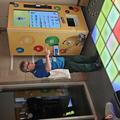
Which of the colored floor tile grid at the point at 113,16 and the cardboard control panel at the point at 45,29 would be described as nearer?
the colored floor tile grid at the point at 113,16

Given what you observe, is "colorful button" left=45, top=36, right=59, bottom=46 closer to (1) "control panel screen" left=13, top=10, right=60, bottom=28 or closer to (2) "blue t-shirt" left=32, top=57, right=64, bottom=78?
(1) "control panel screen" left=13, top=10, right=60, bottom=28

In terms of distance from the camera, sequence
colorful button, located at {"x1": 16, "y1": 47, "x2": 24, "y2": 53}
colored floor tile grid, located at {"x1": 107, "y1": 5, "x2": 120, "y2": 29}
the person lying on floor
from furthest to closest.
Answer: colorful button, located at {"x1": 16, "y1": 47, "x2": 24, "y2": 53} < the person lying on floor < colored floor tile grid, located at {"x1": 107, "y1": 5, "x2": 120, "y2": 29}

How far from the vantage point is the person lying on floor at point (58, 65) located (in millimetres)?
2374

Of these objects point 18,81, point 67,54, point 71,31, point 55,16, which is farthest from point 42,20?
point 18,81

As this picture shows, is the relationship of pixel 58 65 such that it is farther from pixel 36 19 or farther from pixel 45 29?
pixel 36 19

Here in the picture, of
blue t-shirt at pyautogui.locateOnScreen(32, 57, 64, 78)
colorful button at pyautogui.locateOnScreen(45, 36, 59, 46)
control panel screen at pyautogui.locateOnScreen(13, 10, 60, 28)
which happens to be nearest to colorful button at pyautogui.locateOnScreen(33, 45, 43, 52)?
colorful button at pyautogui.locateOnScreen(45, 36, 59, 46)

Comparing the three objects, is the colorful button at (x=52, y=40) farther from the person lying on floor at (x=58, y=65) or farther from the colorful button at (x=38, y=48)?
the person lying on floor at (x=58, y=65)

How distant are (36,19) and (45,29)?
7.3 inches

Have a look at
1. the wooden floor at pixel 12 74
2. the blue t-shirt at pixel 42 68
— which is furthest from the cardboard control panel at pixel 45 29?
the blue t-shirt at pixel 42 68

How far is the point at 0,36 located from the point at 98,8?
4.31 ft

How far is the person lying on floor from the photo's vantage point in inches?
93.5

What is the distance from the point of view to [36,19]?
106 inches

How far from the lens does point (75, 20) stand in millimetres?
2801

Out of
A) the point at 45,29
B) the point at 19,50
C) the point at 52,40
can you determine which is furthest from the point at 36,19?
the point at 19,50
